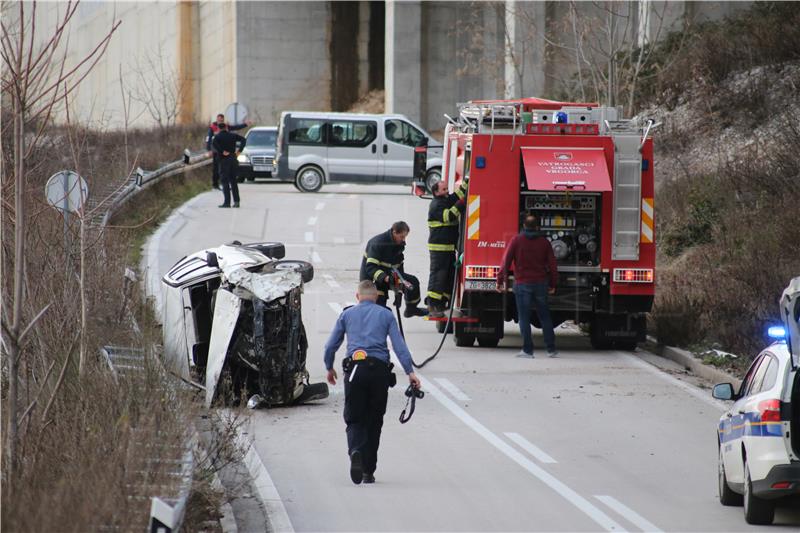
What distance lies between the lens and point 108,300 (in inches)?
514

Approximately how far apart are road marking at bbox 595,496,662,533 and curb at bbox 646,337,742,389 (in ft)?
17.8

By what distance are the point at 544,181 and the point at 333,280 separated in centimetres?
740

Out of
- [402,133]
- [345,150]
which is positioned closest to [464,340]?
[345,150]

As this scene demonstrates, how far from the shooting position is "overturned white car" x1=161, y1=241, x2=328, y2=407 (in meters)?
13.0

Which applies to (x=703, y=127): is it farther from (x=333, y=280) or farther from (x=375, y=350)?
(x=375, y=350)

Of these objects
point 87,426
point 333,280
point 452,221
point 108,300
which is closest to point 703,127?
point 333,280

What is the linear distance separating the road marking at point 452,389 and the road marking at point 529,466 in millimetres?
119

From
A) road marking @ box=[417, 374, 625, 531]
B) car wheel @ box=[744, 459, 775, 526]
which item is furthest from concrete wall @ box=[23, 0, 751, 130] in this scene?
car wheel @ box=[744, 459, 775, 526]

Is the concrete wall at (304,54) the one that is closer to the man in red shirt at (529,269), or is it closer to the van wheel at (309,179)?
the van wheel at (309,179)

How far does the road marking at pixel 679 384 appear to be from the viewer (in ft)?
47.1

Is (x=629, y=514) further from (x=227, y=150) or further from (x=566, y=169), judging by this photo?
(x=227, y=150)

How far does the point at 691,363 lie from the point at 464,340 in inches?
124

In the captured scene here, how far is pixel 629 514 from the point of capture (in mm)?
9469

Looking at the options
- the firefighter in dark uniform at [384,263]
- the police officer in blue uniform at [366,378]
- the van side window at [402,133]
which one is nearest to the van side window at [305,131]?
the van side window at [402,133]
